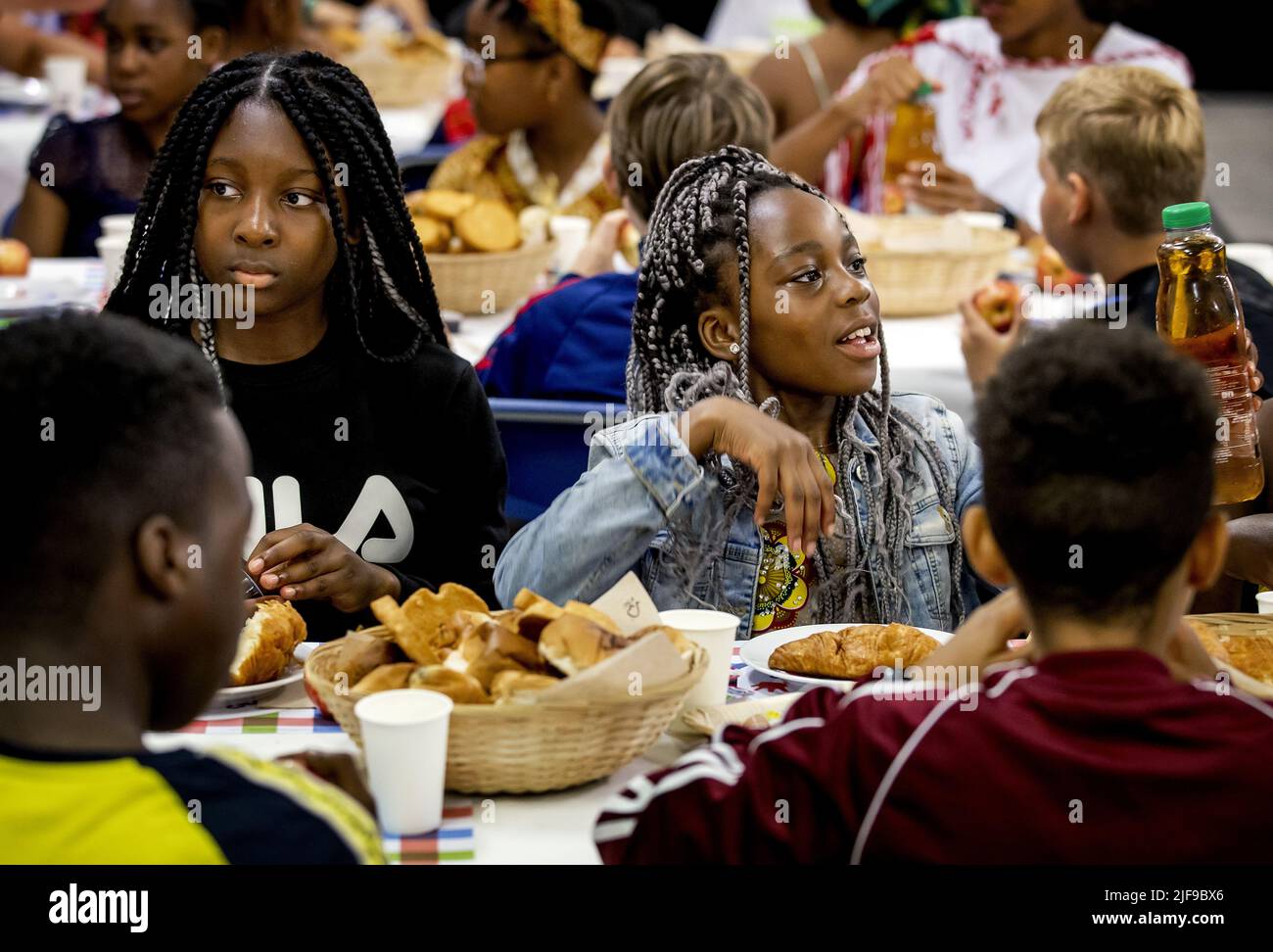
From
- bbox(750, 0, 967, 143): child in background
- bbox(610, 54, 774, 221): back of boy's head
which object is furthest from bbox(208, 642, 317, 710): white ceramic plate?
bbox(750, 0, 967, 143): child in background

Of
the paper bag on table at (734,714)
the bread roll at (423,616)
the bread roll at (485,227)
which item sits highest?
the bread roll at (485,227)

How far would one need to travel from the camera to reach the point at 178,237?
8.42ft

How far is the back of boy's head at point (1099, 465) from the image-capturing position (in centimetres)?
138

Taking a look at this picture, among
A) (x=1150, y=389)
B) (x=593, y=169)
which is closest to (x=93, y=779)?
(x=1150, y=389)

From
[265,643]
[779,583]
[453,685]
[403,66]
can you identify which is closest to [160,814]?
[453,685]

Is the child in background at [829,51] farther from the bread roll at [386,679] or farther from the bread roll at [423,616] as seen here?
the bread roll at [386,679]

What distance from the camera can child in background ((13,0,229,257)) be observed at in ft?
15.6

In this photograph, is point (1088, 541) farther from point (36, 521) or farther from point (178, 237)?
point (178, 237)

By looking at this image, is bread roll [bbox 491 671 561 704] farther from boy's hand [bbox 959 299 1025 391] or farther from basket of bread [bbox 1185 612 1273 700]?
boy's hand [bbox 959 299 1025 391]

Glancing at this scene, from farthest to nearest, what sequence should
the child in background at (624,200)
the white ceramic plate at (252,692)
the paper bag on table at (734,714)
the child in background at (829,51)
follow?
the child in background at (829,51) < the child in background at (624,200) < the white ceramic plate at (252,692) < the paper bag on table at (734,714)

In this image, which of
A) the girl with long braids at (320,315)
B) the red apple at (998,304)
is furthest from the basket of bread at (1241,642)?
the red apple at (998,304)

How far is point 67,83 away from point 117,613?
5485 millimetres

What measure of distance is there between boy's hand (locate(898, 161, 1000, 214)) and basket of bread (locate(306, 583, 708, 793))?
11.7 ft

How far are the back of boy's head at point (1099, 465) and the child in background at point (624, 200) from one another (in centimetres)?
188
